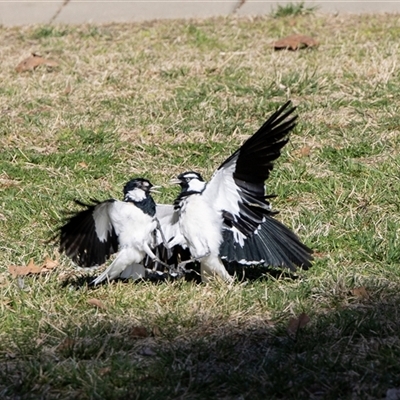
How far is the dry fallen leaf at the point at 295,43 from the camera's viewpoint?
8.15 m

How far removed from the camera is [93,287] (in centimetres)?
471

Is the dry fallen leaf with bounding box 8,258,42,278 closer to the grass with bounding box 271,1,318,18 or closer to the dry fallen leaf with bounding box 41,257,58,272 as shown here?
the dry fallen leaf with bounding box 41,257,58,272

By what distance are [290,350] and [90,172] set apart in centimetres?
251

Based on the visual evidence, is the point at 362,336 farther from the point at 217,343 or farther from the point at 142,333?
the point at 142,333

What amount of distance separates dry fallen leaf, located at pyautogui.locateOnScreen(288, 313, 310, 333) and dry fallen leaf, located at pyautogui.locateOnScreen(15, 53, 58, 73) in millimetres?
4339

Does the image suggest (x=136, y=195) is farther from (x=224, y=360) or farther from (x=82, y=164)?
(x=82, y=164)

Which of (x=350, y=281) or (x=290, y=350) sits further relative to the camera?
(x=350, y=281)

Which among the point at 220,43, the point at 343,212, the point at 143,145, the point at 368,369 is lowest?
the point at 368,369

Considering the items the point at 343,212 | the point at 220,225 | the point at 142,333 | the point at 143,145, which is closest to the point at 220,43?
the point at 143,145

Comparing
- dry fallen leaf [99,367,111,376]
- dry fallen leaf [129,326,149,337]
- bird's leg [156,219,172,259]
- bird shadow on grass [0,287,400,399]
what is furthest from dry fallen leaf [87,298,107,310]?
dry fallen leaf [99,367,111,376]

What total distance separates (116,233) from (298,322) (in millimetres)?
967

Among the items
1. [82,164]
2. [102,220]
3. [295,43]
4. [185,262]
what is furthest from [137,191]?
[295,43]

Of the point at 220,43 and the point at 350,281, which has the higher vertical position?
the point at 220,43

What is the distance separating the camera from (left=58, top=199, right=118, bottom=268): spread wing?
4547mm
